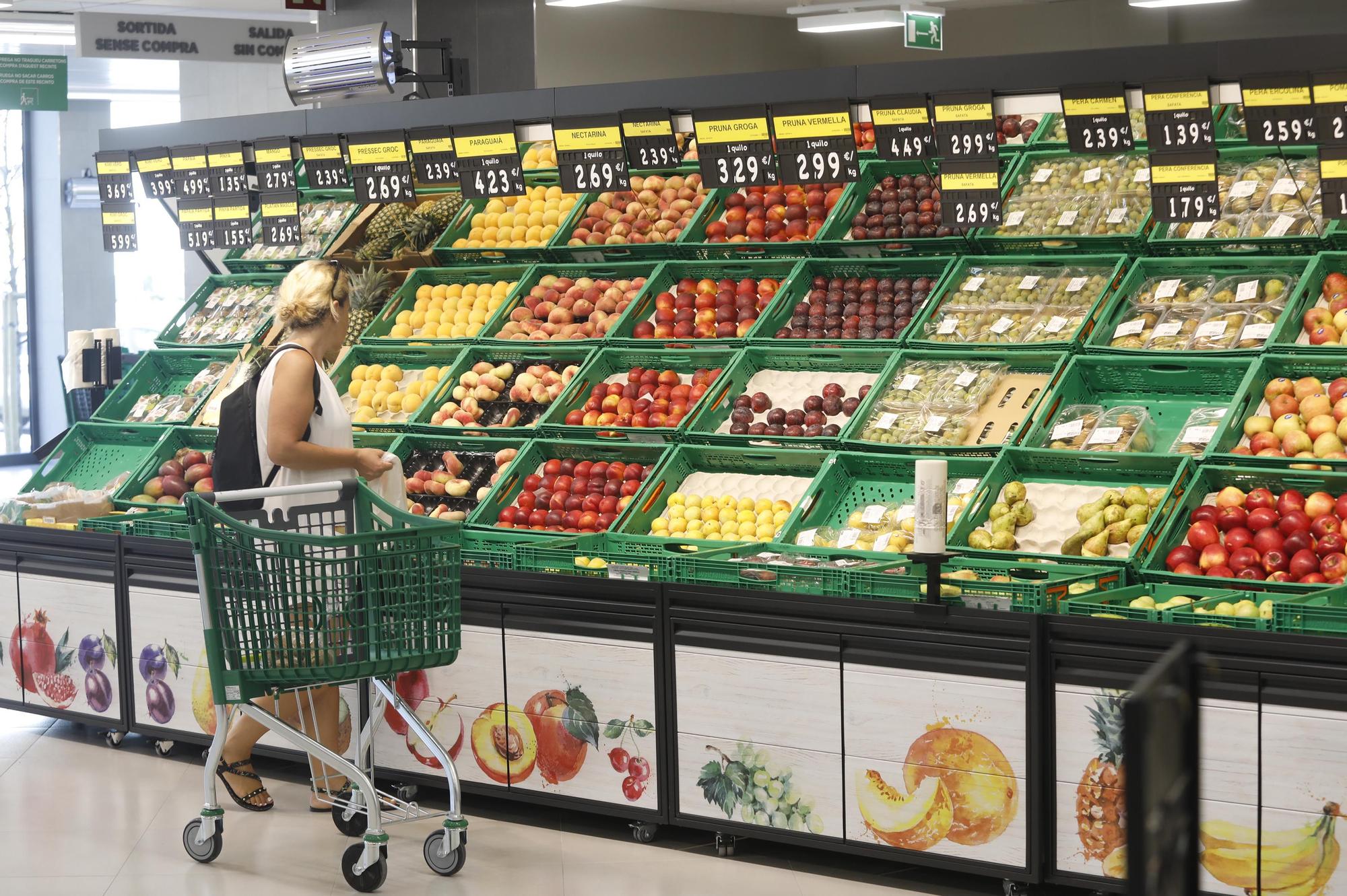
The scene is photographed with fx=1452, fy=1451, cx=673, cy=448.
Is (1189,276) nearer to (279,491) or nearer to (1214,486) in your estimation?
(1214,486)

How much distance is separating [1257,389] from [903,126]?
1443 mm

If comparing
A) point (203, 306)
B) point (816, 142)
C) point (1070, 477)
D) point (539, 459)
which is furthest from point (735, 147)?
point (203, 306)

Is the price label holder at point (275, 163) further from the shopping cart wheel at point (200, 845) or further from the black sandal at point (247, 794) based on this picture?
the shopping cart wheel at point (200, 845)

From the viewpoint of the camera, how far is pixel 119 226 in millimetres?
7023

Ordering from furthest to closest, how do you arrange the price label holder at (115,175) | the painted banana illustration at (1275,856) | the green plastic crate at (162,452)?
1. the price label holder at (115,175)
2. the green plastic crate at (162,452)
3. the painted banana illustration at (1275,856)

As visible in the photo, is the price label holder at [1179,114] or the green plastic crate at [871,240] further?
the green plastic crate at [871,240]

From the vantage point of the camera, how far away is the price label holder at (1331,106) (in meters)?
4.19

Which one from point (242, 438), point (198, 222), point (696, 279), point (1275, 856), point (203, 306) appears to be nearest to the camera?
point (1275, 856)

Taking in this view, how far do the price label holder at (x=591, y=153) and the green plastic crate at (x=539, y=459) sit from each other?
976mm

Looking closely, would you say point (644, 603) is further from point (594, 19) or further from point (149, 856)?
point (594, 19)

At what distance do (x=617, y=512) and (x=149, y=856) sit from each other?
196 centimetres

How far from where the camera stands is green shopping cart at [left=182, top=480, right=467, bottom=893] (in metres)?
3.81

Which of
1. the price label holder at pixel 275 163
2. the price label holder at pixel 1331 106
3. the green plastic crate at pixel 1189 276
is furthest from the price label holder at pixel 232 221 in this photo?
the price label holder at pixel 1331 106

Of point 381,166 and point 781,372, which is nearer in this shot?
point 781,372
